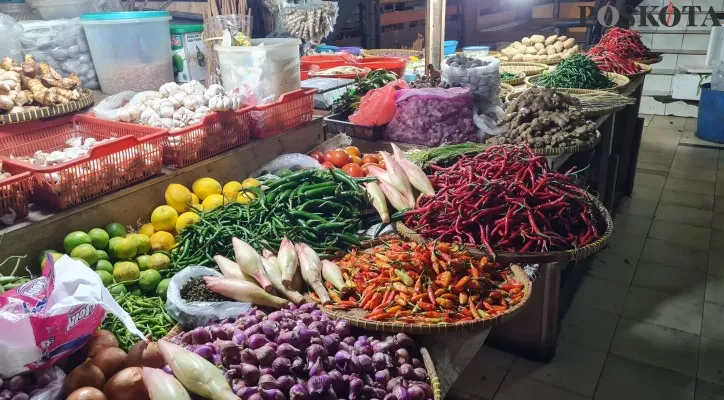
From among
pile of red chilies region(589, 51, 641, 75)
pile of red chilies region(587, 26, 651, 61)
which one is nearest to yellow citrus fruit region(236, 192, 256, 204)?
pile of red chilies region(589, 51, 641, 75)

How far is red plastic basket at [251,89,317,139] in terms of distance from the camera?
10.9 feet

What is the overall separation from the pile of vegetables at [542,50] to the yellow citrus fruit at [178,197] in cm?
492

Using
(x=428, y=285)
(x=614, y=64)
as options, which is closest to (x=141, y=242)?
(x=428, y=285)

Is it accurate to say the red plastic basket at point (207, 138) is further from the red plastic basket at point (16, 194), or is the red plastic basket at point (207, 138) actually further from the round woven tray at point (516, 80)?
the round woven tray at point (516, 80)

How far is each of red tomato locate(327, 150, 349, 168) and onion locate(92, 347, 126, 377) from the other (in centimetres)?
194

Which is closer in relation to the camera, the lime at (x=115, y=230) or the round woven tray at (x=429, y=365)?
the round woven tray at (x=429, y=365)

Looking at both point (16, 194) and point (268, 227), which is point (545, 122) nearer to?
point (268, 227)

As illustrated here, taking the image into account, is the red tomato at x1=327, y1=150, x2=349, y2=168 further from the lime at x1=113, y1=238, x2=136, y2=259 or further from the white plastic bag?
the white plastic bag

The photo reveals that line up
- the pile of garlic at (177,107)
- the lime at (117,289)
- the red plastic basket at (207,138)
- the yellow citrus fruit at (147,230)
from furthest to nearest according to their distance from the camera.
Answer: the pile of garlic at (177,107) → the red plastic basket at (207,138) → the yellow citrus fruit at (147,230) → the lime at (117,289)

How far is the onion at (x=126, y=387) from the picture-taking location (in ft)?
5.00

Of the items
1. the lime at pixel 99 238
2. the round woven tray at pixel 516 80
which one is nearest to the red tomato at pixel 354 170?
the lime at pixel 99 238

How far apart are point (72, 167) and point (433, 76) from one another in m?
2.72

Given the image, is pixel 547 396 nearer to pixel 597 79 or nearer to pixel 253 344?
pixel 253 344

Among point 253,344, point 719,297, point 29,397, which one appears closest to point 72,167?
point 29,397
